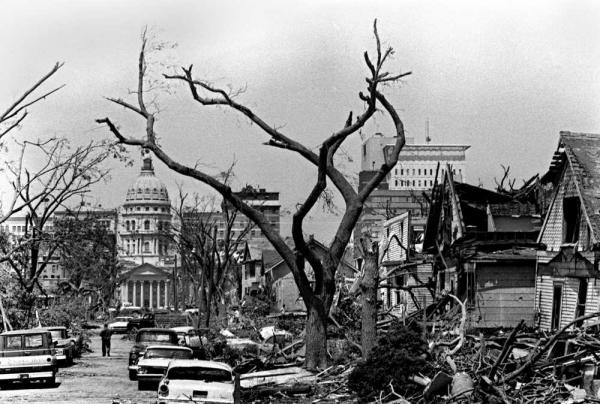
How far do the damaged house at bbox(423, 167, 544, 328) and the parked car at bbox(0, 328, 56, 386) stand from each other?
39.6 ft

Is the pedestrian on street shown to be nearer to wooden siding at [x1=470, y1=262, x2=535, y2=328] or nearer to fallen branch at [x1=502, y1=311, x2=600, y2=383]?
wooden siding at [x1=470, y1=262, x2=535, y2=328]

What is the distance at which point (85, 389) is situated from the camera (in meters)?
25.4

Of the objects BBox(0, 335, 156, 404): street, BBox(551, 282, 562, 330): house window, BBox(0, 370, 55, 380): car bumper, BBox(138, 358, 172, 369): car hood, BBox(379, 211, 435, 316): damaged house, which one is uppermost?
BBox(379, 211, 435, 316): damaged house

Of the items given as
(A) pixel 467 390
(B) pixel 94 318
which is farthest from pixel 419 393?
(B) pixel 94 318

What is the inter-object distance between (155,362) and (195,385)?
7.11 m

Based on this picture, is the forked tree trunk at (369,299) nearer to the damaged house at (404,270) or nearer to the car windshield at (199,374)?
the car windshield at (199,374)

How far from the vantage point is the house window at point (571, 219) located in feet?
86.1

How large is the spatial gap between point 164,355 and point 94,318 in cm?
7967

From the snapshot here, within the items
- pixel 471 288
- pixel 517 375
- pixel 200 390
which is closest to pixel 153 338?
pixel 471 288

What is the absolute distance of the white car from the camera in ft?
60.3

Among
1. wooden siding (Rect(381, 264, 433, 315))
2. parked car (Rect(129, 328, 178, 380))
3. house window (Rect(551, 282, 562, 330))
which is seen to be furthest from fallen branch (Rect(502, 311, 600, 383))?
wooden siding (Rect(381, 264, 433, 315))

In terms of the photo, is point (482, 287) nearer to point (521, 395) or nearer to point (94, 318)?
point (521, 395)

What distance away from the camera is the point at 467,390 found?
15.7 metres

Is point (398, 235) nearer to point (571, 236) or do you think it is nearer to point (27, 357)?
point (571, 236)
